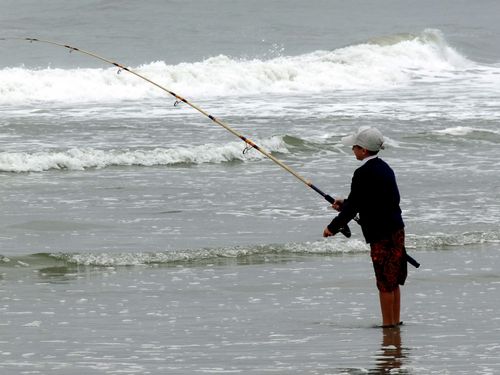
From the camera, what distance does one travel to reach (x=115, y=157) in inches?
640

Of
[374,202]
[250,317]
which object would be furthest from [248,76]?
[374,202]

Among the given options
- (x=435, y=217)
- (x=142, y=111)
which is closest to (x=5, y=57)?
(x=142, y=111)

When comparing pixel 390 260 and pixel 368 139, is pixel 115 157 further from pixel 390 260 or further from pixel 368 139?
pixel 368 139

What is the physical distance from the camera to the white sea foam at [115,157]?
1562 centimetres

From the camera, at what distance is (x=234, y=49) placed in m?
37.0

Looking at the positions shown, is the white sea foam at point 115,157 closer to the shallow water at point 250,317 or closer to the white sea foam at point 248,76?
the shallow water at point 250,317

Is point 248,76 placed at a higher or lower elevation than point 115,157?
higher

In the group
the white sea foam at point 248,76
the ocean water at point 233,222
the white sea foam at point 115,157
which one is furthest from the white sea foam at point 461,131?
the white sea foam at point 248,76

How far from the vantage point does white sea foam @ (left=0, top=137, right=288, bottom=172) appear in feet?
51.2

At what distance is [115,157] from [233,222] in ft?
16.8

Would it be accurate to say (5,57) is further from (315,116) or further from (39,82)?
(315,116)

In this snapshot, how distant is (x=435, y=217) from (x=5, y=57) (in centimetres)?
2383

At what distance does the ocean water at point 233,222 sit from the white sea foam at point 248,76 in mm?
85

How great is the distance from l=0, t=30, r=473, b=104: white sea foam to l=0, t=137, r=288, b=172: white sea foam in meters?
9.17
